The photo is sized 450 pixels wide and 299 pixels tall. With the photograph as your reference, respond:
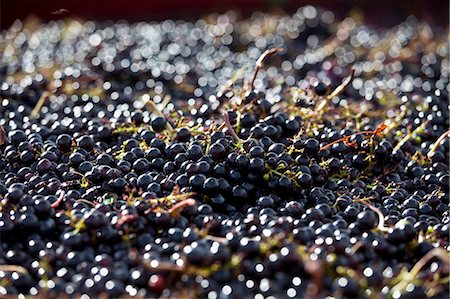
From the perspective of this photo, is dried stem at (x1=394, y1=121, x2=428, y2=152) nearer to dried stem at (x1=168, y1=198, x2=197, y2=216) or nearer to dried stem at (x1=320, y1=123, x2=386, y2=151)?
dried stem at (x1=320, y1=123, x2=386, y2=151)

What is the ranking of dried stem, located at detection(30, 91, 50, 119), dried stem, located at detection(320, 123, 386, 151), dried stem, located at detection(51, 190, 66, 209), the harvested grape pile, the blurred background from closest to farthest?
1. the harvested grape pile
2. dried stem, located at detection(51, 190, 66, 209)
3. dried stem, located at detection(320, 123, 386, 151)
4. dried stem, located at detection(30, 91, 50, 119)
5. the blurred background

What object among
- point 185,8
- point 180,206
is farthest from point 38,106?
point 185,8

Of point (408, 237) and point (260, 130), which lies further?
point (260, 130)

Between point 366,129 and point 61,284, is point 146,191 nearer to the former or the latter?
point 61,284

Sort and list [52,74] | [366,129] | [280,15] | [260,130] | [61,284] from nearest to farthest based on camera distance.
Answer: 1. [61,284]
2. [260,130]
3. [366,129]
4. [52,74]
5. [280,15]

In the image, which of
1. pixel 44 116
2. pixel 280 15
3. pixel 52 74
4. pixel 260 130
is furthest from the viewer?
pixel 280 15

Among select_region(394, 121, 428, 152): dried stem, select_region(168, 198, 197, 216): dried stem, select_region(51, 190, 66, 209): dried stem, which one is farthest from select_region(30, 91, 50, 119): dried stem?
select_region(394, 121, 428, 152): dried stem

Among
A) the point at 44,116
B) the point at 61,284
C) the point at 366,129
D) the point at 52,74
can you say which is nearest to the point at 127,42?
the point at 52,74

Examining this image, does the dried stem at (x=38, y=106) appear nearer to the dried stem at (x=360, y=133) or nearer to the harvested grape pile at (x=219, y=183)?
the harvested grape pile at (x=219, y=183)
